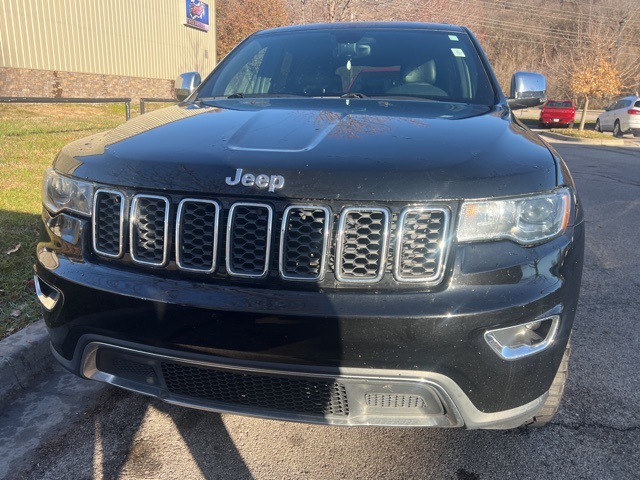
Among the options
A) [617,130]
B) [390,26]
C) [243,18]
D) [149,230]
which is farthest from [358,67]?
[243,18]

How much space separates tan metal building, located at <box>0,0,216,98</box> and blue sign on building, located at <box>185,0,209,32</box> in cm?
4

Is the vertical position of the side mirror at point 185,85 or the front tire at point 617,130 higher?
the side mirror at point 185,85

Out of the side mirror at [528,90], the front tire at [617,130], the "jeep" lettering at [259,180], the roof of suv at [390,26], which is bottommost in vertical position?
the front tire at [617,130]

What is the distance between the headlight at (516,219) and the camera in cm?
169

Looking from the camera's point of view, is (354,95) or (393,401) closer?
(393,401)

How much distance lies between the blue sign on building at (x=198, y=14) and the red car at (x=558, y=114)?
18256 mm

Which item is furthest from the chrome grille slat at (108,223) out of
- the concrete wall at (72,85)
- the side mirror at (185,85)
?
the concrete wall at (72,85)

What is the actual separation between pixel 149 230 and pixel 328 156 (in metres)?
0.66

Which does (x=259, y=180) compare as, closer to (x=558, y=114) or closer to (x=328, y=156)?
(x=328, y=156)

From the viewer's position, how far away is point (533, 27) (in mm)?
54000

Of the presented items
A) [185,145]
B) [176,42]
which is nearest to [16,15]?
[176,42]

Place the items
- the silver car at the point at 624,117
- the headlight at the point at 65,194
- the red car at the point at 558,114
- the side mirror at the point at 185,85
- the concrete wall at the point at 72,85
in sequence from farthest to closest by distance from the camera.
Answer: the red car at the point at 558,114 < the silver car at the point at 624,117 < the concrete wall at the point at 72,85 < the side mirror at the point at 185,85 < the headlight at the point at 65,194

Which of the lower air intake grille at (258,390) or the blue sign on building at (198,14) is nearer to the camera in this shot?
the lower air intake grille at (258,390)

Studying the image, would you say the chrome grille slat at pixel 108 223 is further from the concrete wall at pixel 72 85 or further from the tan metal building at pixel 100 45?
the tan metal building at pixel 100 45
